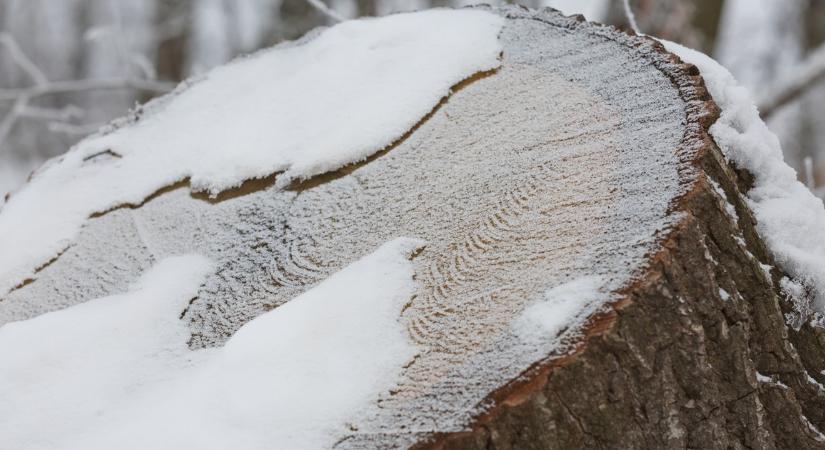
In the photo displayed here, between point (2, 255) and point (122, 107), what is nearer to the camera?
point (2, 255)

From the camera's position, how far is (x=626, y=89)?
1.06m

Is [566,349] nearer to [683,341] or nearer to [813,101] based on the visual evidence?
[683,341]

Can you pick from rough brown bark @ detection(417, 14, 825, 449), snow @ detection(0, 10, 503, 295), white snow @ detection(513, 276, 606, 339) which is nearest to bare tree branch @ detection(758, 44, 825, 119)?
snow @ detection(0, 10, 503, 295)

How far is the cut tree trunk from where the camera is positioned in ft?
Result: 2.59

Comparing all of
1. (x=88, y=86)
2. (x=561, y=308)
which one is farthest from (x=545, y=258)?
(x=88, y=86)

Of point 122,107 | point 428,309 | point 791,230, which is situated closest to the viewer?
point 428,309

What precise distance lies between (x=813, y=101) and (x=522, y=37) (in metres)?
7.58

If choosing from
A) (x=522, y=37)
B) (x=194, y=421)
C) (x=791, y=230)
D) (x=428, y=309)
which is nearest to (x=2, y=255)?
(x=194, y=421)

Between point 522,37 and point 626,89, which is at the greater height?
point 522,37

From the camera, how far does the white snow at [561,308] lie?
792 millimetres

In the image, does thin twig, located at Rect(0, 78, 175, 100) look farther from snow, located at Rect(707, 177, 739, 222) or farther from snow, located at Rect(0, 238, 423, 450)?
snow, located at Rect(707, 177, 739, 222)

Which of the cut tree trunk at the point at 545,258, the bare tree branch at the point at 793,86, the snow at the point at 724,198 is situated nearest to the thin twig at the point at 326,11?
the cut tree trunk at the point at 545,258

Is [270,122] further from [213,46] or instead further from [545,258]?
[213,46]

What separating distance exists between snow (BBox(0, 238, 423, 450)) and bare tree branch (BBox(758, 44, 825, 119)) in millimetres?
2270
